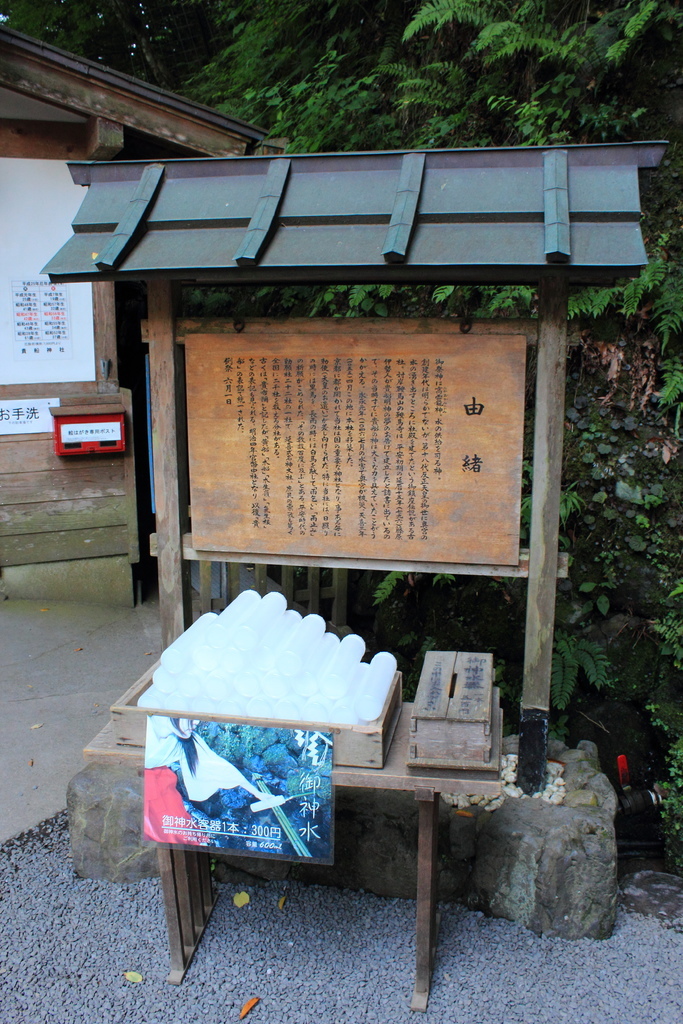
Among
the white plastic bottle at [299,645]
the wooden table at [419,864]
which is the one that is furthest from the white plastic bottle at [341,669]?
the wooden table at [419,864]

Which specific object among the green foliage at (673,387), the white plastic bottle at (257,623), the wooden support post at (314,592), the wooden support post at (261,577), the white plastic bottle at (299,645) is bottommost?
the wooden support post at (314,592)

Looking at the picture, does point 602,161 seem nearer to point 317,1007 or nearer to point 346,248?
point 346,248

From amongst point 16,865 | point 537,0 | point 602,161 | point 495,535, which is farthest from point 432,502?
point 537,0

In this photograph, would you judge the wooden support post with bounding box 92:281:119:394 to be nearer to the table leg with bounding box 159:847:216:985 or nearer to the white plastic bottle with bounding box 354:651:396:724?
the white plastic bottle with bounding box 354:651:396:724

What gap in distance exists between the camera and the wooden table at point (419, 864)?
3.17 m

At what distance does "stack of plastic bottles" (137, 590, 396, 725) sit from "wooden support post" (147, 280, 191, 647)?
599mm

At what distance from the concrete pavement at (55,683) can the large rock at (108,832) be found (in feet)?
1.73

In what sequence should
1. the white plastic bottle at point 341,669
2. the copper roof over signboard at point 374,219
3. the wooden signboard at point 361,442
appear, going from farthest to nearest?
the wooden signboard at point 361,442 → the white plastic bottle at point 341,669 → the copper roof over signboard at point 374,219

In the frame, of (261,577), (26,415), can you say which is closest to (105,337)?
(26,415)

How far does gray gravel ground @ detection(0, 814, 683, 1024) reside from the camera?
3449 mm

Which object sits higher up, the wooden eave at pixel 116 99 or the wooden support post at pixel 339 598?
the wooden eave at pixel 116 99

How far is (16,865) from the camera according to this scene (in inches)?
169

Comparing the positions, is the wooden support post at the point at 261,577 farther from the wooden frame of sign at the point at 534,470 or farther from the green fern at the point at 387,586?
the wooden frame of sign at the point at 534,470

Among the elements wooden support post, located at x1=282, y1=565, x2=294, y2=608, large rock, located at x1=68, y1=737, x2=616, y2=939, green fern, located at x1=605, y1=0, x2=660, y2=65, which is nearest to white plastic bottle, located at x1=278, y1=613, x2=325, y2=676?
large rock, located at x1=68, y1=737, x2=616, y2=939
